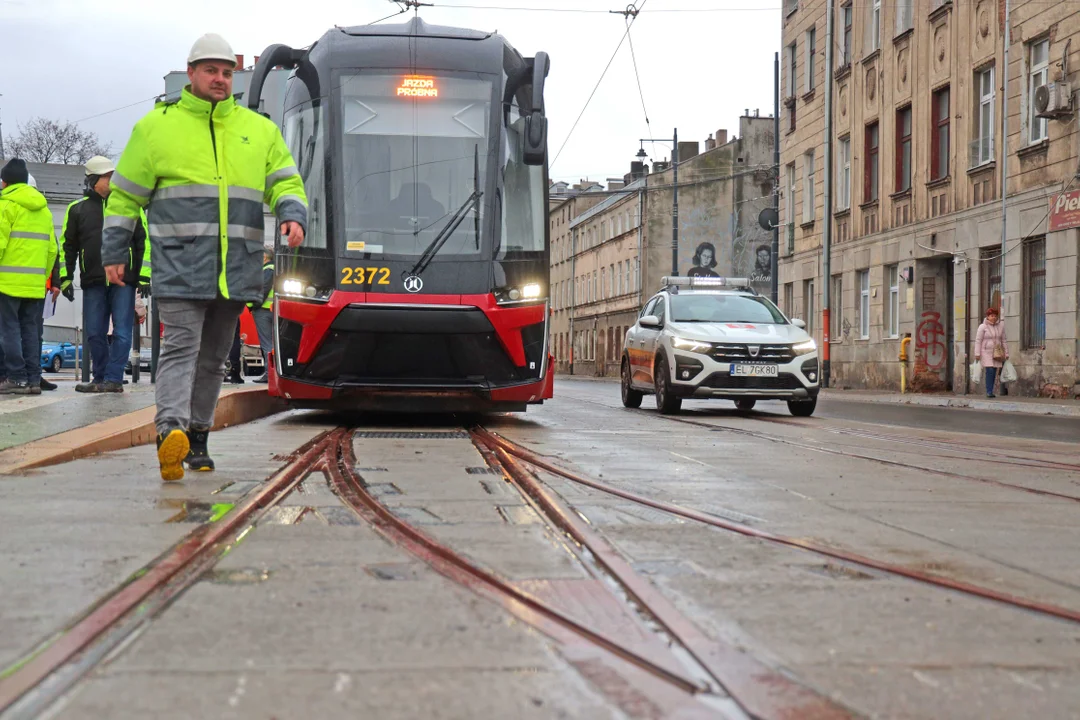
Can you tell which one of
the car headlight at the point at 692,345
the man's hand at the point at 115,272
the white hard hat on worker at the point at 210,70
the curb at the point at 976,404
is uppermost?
the white hard hat on worker at the point at 210,70

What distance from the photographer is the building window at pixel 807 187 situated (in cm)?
3781

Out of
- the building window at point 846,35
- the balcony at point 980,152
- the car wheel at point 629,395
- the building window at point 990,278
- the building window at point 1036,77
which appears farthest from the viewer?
the building window at point 846,35

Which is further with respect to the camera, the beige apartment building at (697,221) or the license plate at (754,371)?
the beige apartment building at (697,221)

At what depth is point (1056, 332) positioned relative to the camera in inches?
925

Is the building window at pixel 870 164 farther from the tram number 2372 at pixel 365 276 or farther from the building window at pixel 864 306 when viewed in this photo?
the tram number 2372 at pixel 365 276

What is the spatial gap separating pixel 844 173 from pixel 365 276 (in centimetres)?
2547

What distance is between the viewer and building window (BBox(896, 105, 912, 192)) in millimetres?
31125

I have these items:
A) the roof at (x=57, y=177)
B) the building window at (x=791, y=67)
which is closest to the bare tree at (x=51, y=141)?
the roof at (x=57, y=177)

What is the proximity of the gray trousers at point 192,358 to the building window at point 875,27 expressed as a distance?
28.0 m

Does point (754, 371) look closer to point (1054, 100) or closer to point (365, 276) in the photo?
point (365, 276)

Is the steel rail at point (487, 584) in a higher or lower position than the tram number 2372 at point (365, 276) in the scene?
lower

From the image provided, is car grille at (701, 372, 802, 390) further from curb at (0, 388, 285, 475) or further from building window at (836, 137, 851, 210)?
building window at (836, 137, 851, 210)

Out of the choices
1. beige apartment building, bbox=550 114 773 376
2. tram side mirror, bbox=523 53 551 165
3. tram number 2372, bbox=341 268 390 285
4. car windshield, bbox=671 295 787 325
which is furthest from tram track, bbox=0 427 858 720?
beige apartment building, bbox=550 114 773 376

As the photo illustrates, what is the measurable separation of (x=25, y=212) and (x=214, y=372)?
6.73 m
